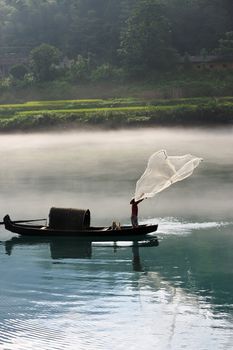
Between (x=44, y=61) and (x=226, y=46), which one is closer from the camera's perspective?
(x=226, y=46)

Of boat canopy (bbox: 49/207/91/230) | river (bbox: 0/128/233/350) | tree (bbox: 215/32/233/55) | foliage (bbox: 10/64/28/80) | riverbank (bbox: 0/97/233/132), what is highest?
tree (bbox: 215/32/233/55)

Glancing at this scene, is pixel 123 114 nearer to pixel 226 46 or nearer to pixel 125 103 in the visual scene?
pixel 125 103

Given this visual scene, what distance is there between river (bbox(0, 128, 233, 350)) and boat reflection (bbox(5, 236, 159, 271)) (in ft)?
0.27

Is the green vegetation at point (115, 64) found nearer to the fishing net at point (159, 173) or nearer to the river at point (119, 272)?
the river at point (119, 272)

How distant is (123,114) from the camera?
7675 cm

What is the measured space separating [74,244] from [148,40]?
68.9 m

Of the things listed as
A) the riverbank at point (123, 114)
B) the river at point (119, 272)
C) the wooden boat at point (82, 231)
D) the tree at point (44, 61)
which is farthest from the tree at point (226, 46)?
the wooden boat at point (82, 231)

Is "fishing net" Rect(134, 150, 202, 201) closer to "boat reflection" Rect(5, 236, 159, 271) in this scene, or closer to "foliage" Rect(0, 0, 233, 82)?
"boat reflection" Rect(5, 236, 159, 271)

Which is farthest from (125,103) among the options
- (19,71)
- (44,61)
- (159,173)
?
(159,173)

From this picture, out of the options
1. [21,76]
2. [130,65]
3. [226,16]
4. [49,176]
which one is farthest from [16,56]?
[49,176]

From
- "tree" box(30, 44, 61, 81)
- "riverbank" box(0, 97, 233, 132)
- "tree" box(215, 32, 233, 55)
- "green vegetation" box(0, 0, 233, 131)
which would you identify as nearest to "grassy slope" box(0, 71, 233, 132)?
"riverbank" box(0, 97, 233, 132)

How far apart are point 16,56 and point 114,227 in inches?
3412

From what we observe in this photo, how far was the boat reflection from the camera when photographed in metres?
26.4

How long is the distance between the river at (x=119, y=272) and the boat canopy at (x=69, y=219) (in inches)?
29.2
